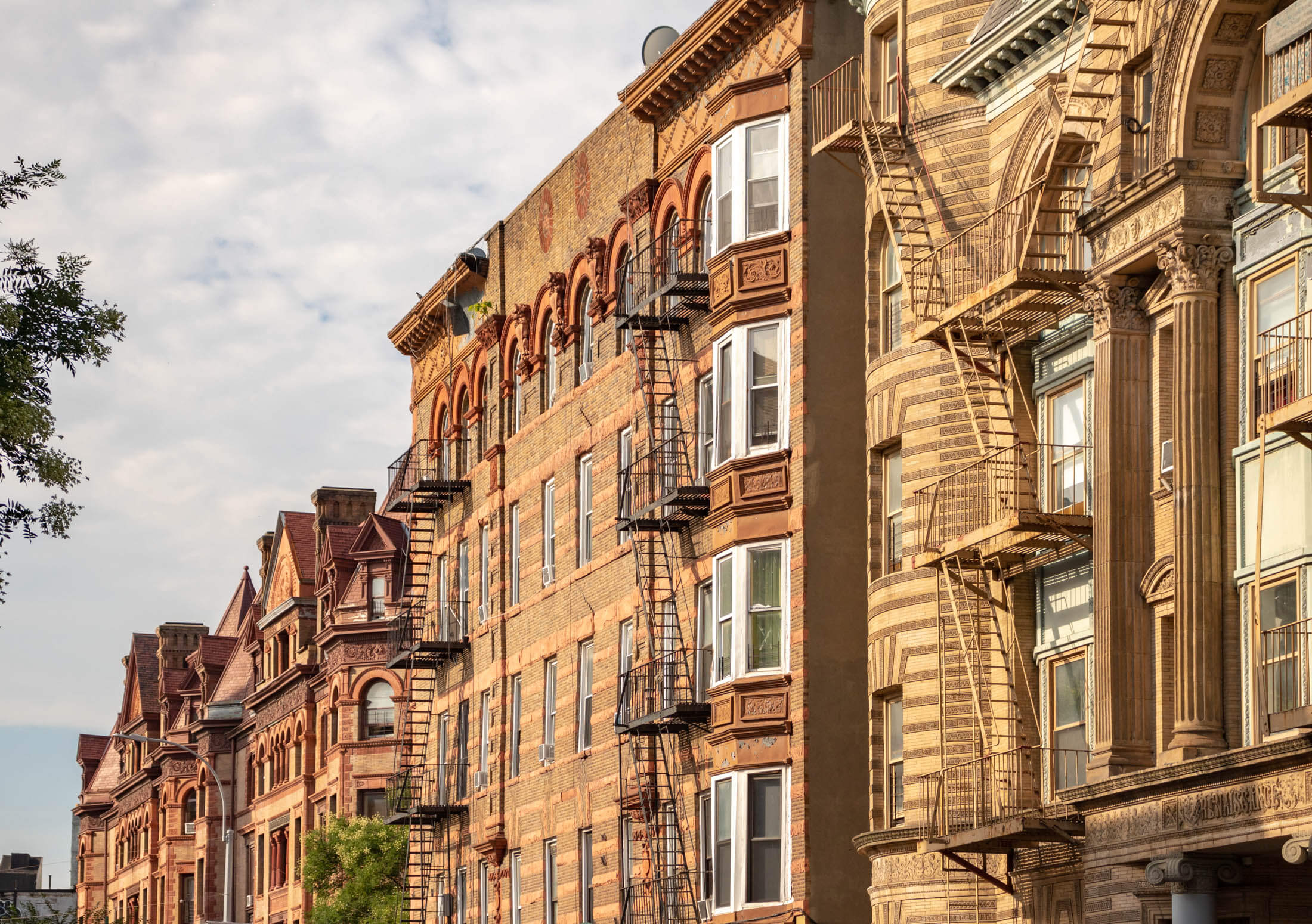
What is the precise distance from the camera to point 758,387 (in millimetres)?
36156

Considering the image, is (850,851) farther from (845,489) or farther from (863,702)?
(845,489)

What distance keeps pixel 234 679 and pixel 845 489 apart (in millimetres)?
52828

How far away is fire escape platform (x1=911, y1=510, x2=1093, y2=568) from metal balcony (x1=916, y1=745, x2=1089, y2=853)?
2.56 meters

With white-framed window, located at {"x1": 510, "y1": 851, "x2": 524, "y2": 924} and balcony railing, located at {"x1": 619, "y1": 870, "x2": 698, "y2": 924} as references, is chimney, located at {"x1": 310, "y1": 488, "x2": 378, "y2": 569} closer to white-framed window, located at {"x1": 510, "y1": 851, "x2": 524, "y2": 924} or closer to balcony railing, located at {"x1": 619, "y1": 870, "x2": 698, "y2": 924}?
white-framed window, located at {"x1": 510, "y1": 851, "x2": 524, "y2": 924}

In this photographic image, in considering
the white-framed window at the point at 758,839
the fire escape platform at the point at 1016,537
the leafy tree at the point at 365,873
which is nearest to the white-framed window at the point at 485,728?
the leafy tree at the point at 365,873

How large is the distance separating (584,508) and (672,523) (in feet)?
21.0

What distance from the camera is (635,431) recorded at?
135 ft

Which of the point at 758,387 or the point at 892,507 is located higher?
the point at 758,387

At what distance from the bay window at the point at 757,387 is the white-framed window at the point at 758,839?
18.1ft

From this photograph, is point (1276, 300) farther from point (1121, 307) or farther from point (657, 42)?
point (657, 42)

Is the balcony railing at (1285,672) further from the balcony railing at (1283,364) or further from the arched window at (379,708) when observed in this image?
the arched window at (379,708)

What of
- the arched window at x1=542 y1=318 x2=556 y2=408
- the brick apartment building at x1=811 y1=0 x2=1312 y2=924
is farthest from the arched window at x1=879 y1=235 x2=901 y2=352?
the arched window at x1=542 y1=318 x2=556 y2=408

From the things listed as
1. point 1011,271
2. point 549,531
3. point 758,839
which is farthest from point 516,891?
point 1011,271

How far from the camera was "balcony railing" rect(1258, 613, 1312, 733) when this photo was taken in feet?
71.3
